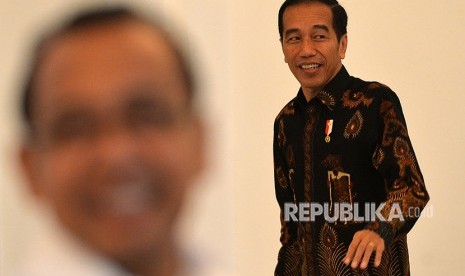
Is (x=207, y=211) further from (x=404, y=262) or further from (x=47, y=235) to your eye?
(x=404, y=262)

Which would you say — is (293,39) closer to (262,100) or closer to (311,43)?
(311,43)

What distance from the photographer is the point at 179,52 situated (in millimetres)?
311

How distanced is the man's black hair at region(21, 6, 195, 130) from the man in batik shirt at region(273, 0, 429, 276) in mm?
683

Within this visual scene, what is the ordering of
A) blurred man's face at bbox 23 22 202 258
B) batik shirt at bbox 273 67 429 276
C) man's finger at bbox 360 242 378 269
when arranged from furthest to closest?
batik shirt at bbox 273 67 429 276 < man's finger at bbox 360 242 378 269 < blurred man's face at bbox 23 22 202 258

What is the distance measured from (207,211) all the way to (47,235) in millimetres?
101

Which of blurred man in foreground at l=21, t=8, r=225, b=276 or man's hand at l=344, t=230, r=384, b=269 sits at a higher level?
blurred man in foreground at l=21, t=8, r=225, b=276

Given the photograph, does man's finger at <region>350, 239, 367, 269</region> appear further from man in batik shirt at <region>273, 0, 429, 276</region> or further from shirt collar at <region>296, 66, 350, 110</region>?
shirt collar at <region>296, 66, 350, 110</region>

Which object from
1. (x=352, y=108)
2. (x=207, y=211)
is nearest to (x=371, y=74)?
(x=352, y=108)

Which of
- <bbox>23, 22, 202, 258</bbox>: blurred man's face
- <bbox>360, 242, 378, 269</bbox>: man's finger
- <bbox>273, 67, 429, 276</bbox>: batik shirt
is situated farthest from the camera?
<bbox>273, 67, 429, 276</bbox>: batik shirt

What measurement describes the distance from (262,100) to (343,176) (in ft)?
1.11

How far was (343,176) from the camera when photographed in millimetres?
1003

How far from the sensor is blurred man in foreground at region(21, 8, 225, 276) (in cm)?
29

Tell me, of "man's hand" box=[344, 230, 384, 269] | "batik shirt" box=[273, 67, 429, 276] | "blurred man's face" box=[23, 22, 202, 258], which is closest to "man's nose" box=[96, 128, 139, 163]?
"blurred man's face" box=[23, 22, 202, 258]

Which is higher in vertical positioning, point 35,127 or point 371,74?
point 371,74
